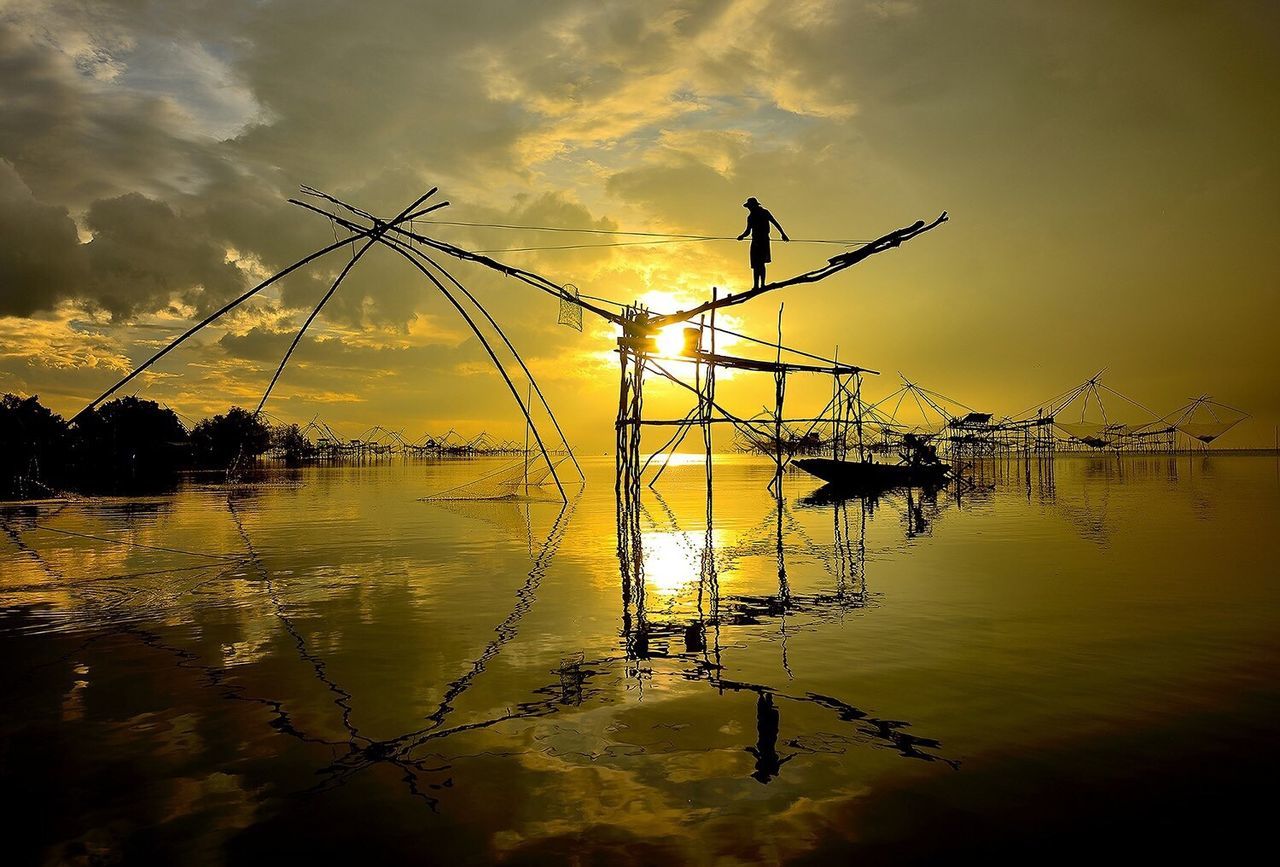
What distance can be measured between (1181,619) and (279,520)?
73.9 feet

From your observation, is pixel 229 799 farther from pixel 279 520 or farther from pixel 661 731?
pixel 279 520

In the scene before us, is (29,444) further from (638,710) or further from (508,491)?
(638,710)

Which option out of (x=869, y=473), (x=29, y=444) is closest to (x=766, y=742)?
(x=869, y=473)

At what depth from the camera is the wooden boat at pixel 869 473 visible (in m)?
36.8

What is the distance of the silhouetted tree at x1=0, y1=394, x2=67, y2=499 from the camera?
160 feet

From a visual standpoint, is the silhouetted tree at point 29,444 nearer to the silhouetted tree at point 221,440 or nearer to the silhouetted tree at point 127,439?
the silhouetted tree at point 127,439

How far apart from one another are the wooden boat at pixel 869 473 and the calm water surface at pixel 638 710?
22994 millimetres

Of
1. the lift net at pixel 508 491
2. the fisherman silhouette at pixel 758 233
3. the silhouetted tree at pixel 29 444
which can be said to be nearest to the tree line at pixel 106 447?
the silhouetted tree at pixel 29 444

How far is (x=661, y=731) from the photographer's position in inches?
212

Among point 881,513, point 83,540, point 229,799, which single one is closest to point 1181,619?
point 229,799

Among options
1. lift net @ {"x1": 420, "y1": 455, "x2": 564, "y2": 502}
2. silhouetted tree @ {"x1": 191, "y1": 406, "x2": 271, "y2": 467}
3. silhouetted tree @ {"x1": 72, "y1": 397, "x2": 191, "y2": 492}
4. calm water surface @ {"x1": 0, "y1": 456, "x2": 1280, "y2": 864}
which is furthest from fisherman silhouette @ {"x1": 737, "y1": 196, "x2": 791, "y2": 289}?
silhouetted tree @ {"x1": 191, "y1": 406, "x2": 271, "y2": 467}

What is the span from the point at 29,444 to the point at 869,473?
194ft

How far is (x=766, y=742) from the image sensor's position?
5.20 metres

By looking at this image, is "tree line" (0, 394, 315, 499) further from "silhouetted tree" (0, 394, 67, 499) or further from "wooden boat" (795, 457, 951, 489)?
"wooden boat" (795, 457, 951, 489)
